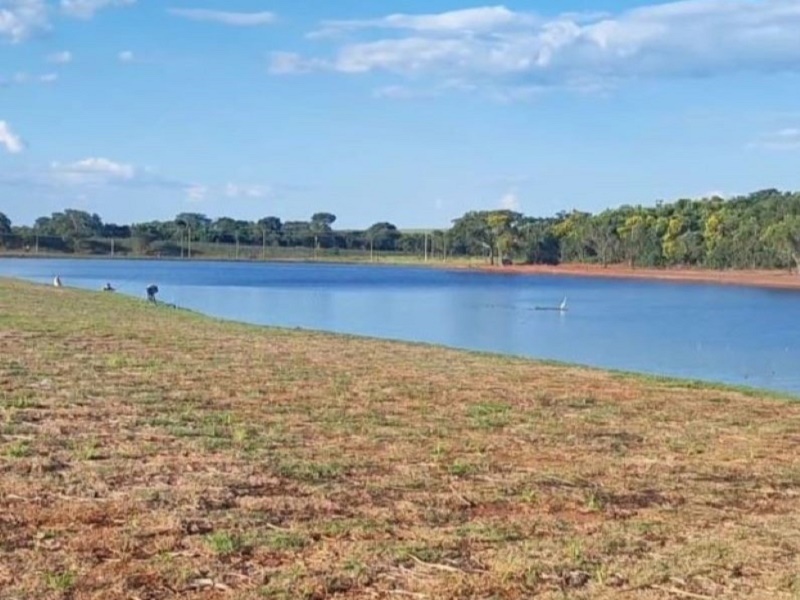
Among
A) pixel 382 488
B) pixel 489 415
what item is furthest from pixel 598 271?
pixel 382 488

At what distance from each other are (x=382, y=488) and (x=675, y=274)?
87058 millimetres

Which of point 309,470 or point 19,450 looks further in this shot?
point 19,450

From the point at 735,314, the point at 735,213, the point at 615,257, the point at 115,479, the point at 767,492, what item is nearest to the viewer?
the point at 115,479

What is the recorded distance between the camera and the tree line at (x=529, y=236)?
293ft

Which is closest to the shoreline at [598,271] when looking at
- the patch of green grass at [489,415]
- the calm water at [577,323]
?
the calm water at [577,323]

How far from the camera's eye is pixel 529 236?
118m

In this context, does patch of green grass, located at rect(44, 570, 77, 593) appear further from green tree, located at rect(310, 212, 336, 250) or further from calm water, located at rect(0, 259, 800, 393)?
green tree, located at rect(310, 212, 336, 250)

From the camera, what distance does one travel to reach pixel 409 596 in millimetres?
4219

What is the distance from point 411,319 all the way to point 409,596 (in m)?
29.3

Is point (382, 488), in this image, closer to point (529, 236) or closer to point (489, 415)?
point (489, 415)

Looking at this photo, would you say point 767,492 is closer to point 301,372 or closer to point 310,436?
point 310,436

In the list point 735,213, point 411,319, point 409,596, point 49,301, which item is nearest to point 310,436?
point 409,596

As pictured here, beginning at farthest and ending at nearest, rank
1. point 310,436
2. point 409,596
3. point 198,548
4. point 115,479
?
point 310,436
point 115,479
point 198,548
point 409,596

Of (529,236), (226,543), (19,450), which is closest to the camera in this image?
(226,543)
